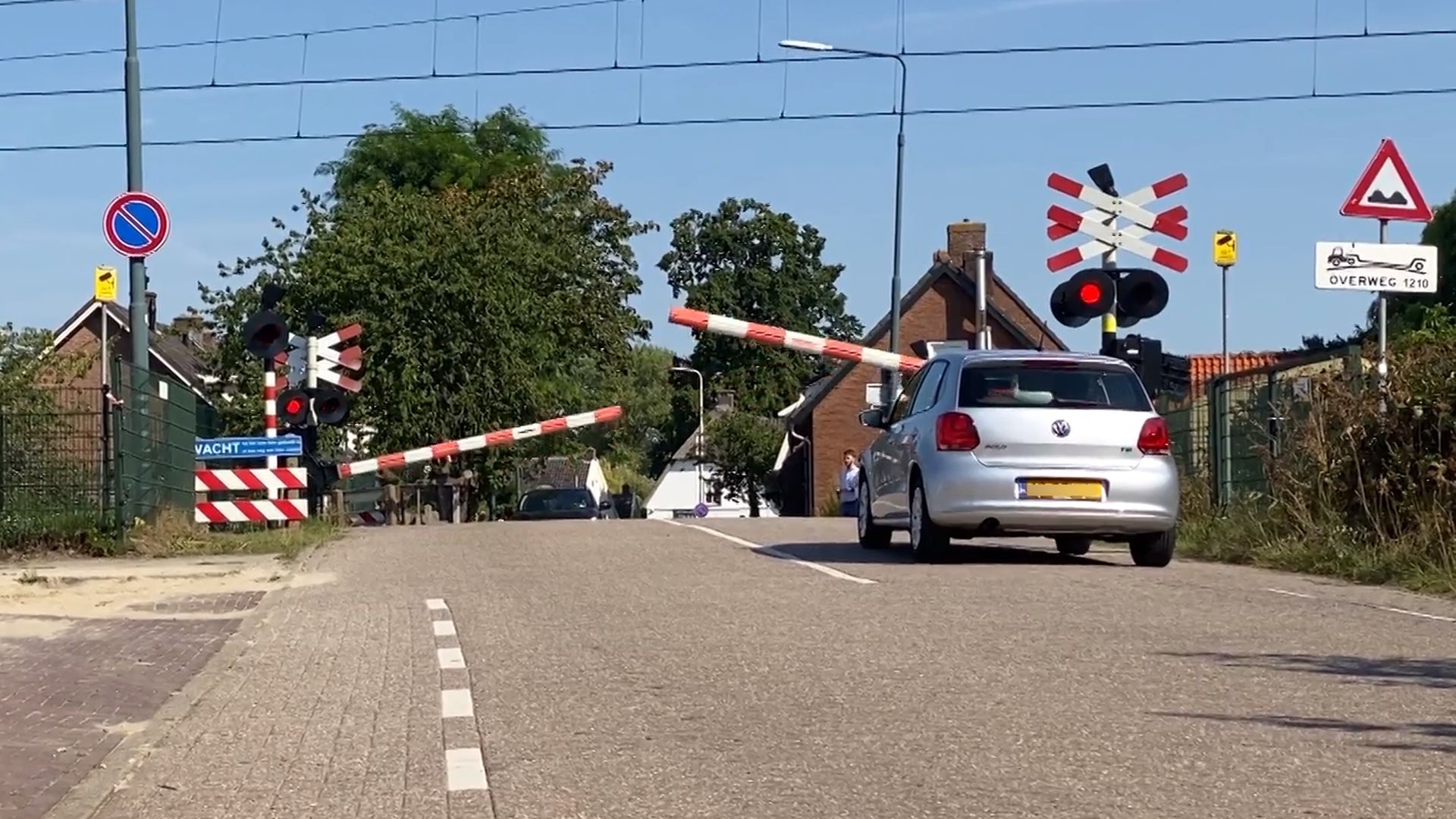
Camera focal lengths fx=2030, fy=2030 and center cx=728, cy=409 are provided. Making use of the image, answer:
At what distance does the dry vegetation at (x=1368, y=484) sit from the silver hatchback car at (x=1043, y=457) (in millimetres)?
1402

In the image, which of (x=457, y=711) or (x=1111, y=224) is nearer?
(x=457, y=711)

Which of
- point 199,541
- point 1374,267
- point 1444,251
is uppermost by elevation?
point 1444,251

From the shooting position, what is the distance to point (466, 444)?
4003cm

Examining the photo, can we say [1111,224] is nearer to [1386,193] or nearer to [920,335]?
[1386,193]

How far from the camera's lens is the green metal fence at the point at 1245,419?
1778cm

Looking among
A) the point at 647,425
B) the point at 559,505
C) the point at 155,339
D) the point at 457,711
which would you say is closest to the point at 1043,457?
the point at 457,711

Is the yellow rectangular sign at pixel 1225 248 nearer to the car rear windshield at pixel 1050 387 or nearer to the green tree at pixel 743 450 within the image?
the car rear windshield at pixel 1050 387

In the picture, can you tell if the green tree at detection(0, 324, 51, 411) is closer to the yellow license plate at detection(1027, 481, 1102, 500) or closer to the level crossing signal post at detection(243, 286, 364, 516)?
the level crossing signal post at detection(243, 286, 364, 516)

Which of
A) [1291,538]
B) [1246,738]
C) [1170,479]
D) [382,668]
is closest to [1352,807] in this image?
[1246,738]

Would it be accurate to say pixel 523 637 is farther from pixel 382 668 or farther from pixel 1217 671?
Result: pixel 1217 671

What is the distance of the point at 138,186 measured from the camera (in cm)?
2328

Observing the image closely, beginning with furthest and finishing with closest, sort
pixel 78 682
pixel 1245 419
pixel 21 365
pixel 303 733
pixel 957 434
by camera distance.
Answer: pixel 21 365 → pixel 1245 419 → pixel 957 434 → pixel 78 682 → pixel 303 733

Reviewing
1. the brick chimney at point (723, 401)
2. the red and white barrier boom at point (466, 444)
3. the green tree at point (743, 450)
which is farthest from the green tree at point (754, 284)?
the red and white barrier boom at point (466, 444)

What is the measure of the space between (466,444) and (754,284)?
181 ft
